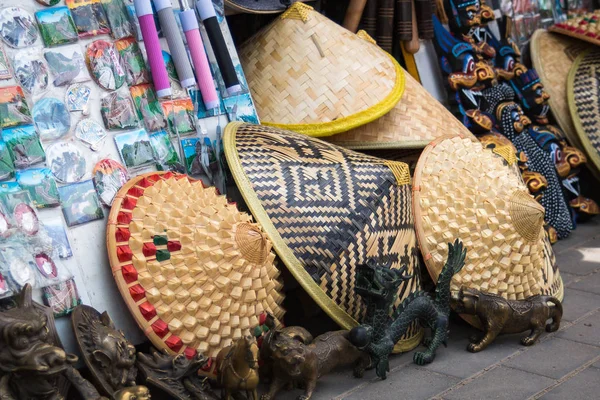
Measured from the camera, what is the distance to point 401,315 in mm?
3311

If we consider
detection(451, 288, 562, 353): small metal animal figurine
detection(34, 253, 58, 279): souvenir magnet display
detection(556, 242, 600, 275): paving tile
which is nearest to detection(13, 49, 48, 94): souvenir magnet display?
detection(34, 253, 58, 279): souvenir magnet display

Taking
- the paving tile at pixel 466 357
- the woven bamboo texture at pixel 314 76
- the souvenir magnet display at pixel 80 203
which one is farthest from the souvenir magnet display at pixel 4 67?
the paving tile at pixel 466 357

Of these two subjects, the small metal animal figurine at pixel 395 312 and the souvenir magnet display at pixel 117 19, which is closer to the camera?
the small metal animal figurine at pixel 395 312

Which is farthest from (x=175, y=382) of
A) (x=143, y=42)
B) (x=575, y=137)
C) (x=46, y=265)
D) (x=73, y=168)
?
(x=575, y=137)

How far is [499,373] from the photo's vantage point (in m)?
3.28

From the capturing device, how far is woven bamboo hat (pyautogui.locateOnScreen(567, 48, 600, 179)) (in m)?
5.05

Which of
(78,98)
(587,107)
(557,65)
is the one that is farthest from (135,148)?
(557,65)

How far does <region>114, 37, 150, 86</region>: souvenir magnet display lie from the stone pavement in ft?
3.89

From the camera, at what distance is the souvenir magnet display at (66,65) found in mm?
3096

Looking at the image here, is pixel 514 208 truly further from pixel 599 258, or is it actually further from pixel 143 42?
pixel 143 42

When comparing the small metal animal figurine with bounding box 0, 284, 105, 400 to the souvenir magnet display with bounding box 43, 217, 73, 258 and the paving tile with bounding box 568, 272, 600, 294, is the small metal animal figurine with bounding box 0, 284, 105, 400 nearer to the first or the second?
the souvenir magnet display with bounding box 43, 217, 73, 258

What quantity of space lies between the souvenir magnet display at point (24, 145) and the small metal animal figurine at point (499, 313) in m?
1.53

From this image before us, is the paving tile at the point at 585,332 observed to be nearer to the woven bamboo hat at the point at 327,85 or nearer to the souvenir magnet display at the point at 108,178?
the woven bamboo hat at the point at 327,85

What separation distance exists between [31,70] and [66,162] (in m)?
0.31
